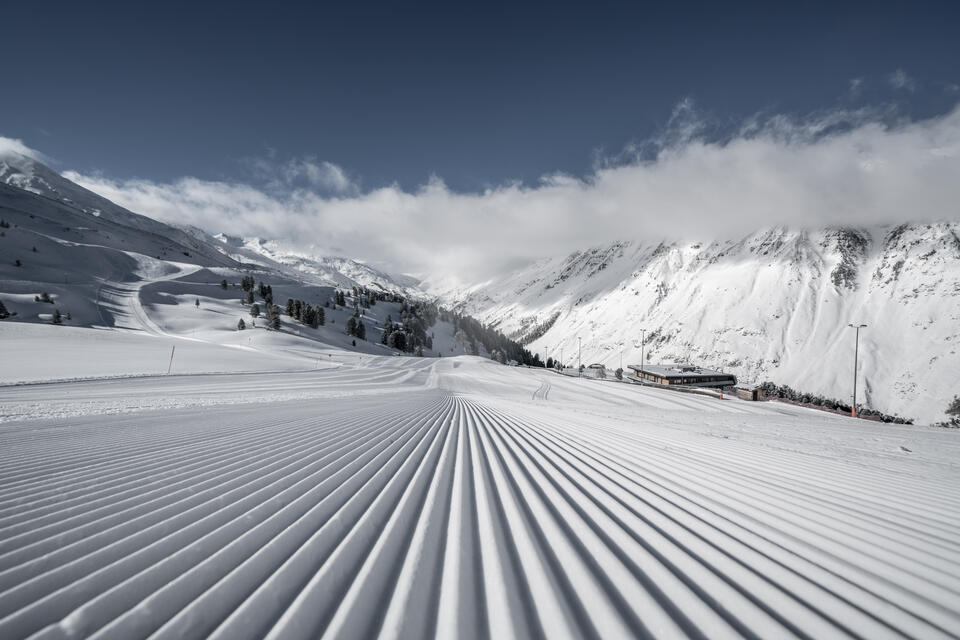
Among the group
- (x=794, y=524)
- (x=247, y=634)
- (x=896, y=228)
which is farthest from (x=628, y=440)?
(x=896, y=228)

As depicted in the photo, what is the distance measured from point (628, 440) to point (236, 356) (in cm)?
4421

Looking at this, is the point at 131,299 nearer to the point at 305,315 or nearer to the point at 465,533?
the point at 305,315

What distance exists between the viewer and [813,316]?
10975 centimetres

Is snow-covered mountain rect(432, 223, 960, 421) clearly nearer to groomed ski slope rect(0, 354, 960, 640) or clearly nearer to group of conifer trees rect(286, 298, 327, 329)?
group of conifer trees rect(286, 298, 327, 329)

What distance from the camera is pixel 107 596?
6.52 ft

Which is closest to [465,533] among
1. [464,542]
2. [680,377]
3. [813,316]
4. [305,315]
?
[464,542]

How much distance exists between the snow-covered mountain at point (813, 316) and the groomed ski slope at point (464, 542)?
4122 inches

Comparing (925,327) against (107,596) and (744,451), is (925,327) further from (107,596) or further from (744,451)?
(107,596)

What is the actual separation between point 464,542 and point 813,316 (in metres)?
151

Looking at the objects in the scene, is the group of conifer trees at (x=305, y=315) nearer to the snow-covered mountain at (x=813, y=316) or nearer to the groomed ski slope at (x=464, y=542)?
the groomed ski slope at (x=464, y=542)

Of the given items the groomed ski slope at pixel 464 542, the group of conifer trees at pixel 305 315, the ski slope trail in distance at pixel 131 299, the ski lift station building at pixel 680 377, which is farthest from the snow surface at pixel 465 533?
the group of conifer trees at pixel 305 315

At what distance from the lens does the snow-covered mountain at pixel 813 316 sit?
81625 mm

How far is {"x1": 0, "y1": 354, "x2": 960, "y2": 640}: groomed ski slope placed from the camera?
6.67ft

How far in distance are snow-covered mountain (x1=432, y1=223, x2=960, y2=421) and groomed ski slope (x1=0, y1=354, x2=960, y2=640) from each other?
Result: 343 feet
